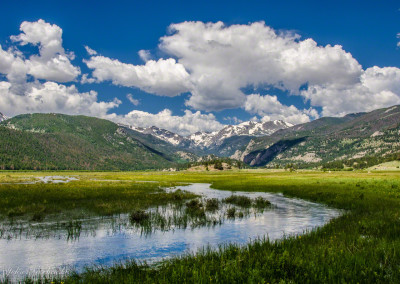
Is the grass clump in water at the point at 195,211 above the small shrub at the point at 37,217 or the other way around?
the other way around

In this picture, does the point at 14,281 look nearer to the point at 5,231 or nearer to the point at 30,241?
the point at 30,241

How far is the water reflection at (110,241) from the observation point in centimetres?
1358

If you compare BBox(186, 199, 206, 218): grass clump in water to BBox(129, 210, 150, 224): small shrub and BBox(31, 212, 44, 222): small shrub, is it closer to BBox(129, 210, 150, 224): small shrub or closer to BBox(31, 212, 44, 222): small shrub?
BBox(129, 210, 150, 224): small shrub

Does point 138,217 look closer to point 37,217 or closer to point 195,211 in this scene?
point 195,211

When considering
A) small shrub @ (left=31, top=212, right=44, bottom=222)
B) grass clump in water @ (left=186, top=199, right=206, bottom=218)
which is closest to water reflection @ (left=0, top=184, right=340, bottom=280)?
small shrub @ (left=31, top=212, right=44, bottom=222)

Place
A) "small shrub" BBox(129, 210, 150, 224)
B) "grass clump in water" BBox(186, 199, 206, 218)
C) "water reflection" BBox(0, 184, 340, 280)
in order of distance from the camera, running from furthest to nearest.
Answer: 1. "grass clump in water" BBox(186, 199, 206, 218)
2. "small shrub" BBox(129, 210, 150, 224)
3. "water reflection" BBox(0, 184, 340, 280)

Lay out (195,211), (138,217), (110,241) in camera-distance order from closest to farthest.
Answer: (110,241) < (138,217) < (195,211)

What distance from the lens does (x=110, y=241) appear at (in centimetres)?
1720

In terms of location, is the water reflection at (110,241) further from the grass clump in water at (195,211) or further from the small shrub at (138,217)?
the grass clump in water at (195,211)

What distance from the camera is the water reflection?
13.6 meters

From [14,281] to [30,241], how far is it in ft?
22.4

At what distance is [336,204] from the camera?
33250mm

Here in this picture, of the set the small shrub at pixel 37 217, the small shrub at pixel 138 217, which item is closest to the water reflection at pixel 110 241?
the small shrub at pixel 138 217

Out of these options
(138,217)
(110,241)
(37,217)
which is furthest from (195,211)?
(37,217)
